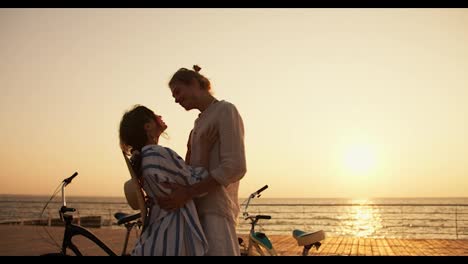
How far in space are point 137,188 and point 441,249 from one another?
9825 mm

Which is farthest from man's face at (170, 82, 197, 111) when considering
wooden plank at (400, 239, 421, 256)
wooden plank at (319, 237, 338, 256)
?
wooden plank at (400, 239, 421, 256)

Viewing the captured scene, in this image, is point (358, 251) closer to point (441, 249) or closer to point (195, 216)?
point (441, 249)

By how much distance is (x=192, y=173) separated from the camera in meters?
1.63

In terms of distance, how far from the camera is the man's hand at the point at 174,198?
5.01ft

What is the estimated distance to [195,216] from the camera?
1575 mm

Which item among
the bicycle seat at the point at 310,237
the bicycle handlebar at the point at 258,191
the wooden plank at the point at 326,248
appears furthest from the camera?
the wooden plank at the point at 326,248

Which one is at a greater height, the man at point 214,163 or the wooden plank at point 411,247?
the man at point 214,163

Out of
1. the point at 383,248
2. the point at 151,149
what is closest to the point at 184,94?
the point at 151,149

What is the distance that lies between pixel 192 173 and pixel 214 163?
0.13 meters

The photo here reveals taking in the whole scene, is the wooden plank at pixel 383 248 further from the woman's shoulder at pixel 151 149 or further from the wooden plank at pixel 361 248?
the woman's shoulder at pixel 151 149

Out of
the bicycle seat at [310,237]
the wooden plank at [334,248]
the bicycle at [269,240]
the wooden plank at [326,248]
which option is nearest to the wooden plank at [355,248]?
the wooden plank at [334,248]

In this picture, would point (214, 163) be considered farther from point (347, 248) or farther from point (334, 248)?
point (347, 248)
